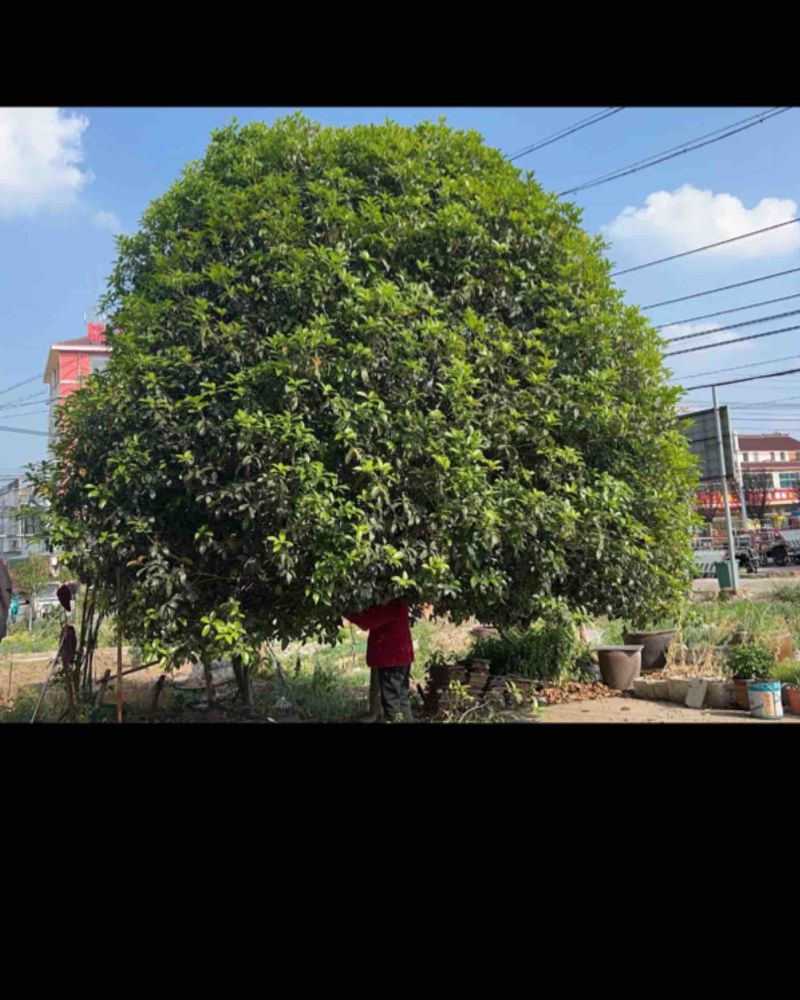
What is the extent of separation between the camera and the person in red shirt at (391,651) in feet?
13.8

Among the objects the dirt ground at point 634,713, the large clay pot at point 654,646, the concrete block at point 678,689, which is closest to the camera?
the dirt ground at point 634,713

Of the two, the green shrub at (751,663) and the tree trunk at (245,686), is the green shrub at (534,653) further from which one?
the tree trunk at (245,686)

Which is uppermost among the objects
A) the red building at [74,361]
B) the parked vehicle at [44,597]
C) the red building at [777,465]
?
the red building at [777,465]

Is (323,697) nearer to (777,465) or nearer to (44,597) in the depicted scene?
(44,597)

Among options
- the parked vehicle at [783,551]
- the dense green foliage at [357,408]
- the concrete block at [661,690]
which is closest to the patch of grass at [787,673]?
the concrete block at [661,690]

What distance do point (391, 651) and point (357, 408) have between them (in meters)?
1.48

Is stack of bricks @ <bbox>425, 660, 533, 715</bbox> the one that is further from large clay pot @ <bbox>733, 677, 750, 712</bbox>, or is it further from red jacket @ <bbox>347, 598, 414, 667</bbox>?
large clay pot @ <bbox>733, 677, 750, 712</bbox>

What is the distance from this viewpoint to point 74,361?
5512mm

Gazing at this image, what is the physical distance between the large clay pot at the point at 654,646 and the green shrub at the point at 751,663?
1.10 metres

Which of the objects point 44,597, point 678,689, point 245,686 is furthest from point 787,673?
point 44,597
